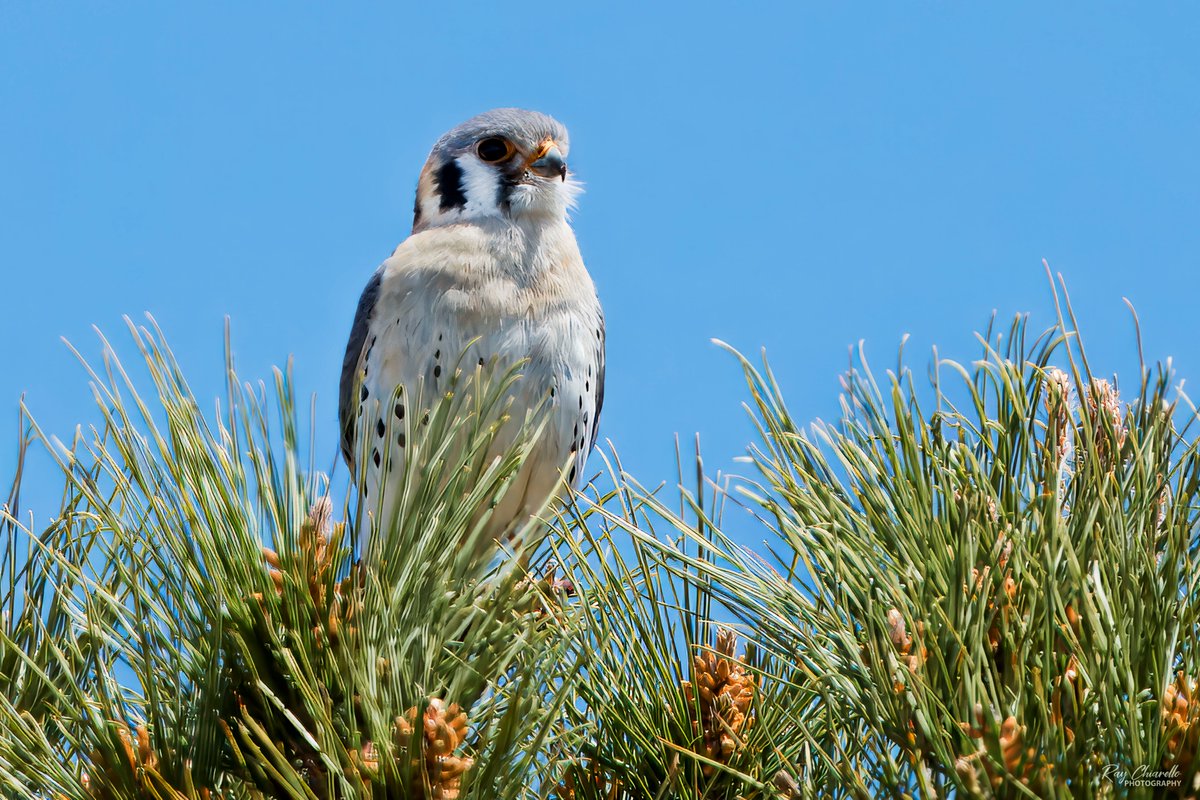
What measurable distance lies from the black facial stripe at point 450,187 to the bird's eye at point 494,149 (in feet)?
0.38

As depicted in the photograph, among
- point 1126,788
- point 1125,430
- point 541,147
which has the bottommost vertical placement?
point 1126,788

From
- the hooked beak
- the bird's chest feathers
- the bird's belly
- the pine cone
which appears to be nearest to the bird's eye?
the hooked beak

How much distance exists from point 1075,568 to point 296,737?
38.4 inches

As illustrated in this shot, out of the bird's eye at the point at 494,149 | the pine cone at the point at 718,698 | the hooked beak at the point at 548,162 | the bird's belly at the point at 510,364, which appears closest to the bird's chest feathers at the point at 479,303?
the bird's belly at the point at 510,364

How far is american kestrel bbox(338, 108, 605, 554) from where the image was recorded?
387 centimetres

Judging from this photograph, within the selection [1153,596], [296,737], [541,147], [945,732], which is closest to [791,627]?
[945,732]

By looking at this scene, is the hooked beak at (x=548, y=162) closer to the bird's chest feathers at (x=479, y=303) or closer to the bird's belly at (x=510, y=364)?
the bird's chest feathers at (x=479, y=303)

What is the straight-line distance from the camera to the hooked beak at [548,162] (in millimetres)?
4449

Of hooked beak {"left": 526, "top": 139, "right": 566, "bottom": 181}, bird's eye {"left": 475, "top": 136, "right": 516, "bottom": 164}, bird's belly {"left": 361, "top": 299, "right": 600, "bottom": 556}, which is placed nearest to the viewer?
bird's belly {"left": 361, "top": 299, "right": 600, "bottom": 556}

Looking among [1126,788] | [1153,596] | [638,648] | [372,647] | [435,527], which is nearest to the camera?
[1126,788]

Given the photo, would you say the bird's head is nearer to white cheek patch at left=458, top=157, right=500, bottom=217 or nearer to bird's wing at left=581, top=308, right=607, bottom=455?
white cheek patch at left=458, top=157, right=500, bottom=217

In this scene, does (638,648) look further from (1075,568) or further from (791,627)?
(1075,568)

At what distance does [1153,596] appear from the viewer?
4.98 feet

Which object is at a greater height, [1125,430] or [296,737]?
[1125,430]
